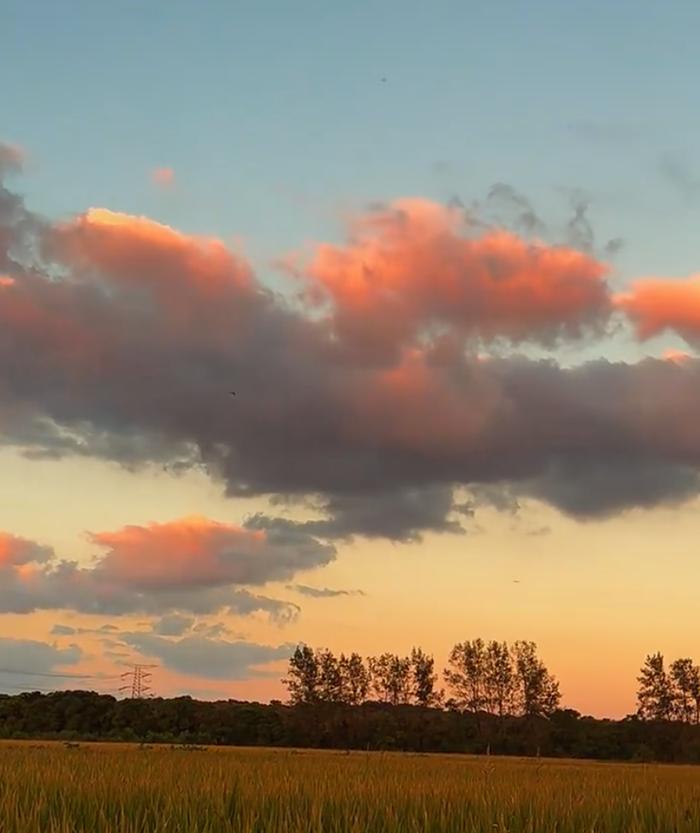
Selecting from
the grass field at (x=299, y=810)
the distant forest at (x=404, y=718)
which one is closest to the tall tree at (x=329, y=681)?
the distant forest at (x=404, y=718)

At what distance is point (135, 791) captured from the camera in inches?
427

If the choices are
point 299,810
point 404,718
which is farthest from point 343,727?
point 299,810

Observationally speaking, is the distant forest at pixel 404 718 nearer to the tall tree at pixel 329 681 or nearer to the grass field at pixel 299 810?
the tall tree at pixel 329 681

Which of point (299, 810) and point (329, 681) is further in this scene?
point (329, 681)

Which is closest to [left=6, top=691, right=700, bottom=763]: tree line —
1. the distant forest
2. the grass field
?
the distant forest

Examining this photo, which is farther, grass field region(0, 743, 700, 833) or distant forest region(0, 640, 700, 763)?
distant forest region(0, 640, 700, 763)

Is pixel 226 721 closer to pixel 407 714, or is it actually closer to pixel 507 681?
pixel 407 714

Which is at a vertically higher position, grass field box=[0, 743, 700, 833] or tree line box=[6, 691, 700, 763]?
tree line box=[6, 691, 700, 763]

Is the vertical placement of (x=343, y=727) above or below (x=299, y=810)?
above

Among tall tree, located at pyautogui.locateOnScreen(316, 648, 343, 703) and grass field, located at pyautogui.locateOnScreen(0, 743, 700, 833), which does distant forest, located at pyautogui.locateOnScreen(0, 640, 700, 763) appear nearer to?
tall tree, located at pyautogui.locateOnScreen(316, 648, 343, 703)

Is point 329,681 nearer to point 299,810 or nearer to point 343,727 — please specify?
point 343,727

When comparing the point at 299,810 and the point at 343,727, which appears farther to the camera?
the point at 343,727

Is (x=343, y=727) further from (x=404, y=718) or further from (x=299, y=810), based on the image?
(x=299, y=810)

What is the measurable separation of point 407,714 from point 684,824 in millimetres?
103692
